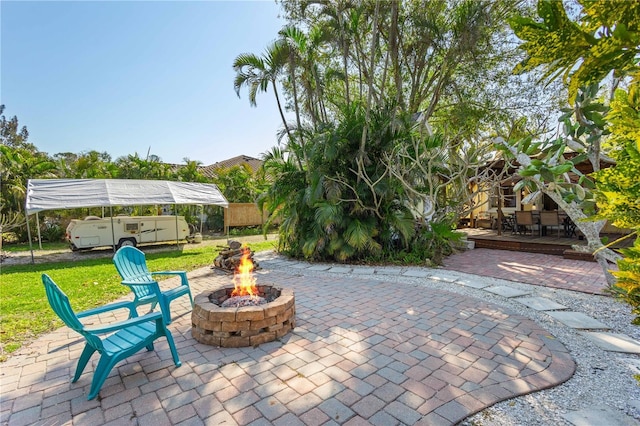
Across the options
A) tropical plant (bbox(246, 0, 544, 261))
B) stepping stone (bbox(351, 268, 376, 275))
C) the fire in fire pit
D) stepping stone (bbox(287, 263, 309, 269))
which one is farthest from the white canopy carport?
the fire in fire pit

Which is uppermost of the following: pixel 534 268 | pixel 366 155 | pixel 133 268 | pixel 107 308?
pixel 366 155

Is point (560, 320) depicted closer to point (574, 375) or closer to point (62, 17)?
point (574, 375)

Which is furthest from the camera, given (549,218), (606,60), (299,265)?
(549,218)

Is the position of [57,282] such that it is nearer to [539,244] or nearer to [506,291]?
[506,291]

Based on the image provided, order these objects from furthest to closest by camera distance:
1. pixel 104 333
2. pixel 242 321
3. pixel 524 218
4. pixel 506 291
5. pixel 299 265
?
1. pixel 524 218
2. pixel 299 265
3. pixel 506 291
4. pixel 242 321
5. pixel 104 333

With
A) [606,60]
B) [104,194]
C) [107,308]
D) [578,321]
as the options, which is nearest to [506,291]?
[578,321]

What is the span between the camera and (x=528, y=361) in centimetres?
323

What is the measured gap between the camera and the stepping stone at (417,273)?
6.96 m

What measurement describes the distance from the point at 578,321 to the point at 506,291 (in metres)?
1.43

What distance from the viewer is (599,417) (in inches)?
92.9

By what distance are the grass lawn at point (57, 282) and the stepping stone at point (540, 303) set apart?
23.5 feet

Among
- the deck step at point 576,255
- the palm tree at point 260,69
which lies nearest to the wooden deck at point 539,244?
the deck step at point 576,255

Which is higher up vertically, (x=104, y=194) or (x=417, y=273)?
(x=104, y=194)

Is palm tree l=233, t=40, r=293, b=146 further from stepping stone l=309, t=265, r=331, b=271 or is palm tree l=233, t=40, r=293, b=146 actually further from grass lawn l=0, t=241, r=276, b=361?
grass lawn l=0, t=241, r=276, b=361
